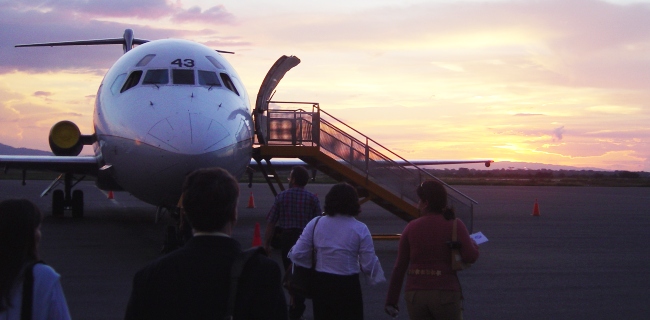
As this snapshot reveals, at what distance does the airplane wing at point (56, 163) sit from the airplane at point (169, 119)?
0.83 metres

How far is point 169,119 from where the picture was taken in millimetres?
10273

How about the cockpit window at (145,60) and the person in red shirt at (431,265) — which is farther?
the cockpit window at (145,60)

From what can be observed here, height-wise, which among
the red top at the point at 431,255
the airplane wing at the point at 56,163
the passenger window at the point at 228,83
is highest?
the passenger window at the point at 228,83

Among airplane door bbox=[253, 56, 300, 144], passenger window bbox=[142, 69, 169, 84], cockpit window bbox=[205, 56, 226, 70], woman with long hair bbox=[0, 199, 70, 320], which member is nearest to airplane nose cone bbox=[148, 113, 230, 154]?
passenger window bbox=[142, 69, 169, 84]

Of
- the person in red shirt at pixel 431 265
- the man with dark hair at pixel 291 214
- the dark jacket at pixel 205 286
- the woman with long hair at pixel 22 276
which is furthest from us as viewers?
the man with dark hair at pixel 291 214

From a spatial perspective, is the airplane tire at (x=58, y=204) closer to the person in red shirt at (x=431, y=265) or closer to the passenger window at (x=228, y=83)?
the passenger window at (x=228, y=83)

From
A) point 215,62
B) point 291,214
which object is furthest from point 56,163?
point 291,214

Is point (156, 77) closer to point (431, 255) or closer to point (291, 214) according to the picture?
point (291, 214)

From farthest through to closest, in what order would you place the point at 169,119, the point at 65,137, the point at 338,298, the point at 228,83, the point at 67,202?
the point at 67,202 → the point at 65,137 → the point at 228,83 → the point at 169,119 → the point at 338,298

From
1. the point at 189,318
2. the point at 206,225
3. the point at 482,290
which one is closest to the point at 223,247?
the point at 206,225

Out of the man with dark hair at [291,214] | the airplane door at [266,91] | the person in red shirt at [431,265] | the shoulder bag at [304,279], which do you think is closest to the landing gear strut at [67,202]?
the airplane door at [266,91]

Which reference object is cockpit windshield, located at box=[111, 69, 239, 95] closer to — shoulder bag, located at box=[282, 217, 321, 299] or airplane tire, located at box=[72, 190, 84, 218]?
shoulder bag, located at box=[282, 217, 321, 299]

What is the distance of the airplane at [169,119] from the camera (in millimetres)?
10023

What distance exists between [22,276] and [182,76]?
9.19m
